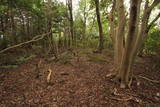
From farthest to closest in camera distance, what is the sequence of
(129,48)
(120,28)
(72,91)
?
(120,28) < (72,91) < (129,48)

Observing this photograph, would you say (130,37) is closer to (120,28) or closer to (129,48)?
(129,48)

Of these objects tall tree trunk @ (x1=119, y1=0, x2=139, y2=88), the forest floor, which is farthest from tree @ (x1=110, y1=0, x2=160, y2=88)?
the forest floor

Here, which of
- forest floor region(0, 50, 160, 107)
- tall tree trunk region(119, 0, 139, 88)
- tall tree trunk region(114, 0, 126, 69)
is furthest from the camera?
tall tree trunk region(114, 0, 126, 69)

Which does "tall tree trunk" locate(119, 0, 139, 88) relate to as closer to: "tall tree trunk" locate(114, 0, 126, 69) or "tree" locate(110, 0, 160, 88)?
"tree" locate(110, 0, 160, 88)

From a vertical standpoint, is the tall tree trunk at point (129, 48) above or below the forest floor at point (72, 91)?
above

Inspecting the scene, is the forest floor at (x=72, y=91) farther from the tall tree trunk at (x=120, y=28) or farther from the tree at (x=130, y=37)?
the tall tree trunk at (x=120, y=28)

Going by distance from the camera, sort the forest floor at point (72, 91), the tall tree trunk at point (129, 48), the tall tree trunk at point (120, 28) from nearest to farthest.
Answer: the tall tree trunk at point (129, 48)
the forest floor at point (72, 91)
the tall tree trunk at point (120, 28)

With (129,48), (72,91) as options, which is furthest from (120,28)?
(72,91)

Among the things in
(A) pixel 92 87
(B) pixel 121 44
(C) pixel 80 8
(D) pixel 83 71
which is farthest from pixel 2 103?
(C) pixel 80 8

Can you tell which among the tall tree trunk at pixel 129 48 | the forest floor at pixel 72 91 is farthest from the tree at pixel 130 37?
the forest floor at pixel 72 91

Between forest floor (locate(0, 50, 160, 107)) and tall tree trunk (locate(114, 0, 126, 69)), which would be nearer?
forest floor (locate(0, 50, 160, 107))

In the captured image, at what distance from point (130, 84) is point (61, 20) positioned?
871 centimetres

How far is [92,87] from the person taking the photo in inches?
166

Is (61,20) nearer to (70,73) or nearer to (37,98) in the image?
(70,73)
